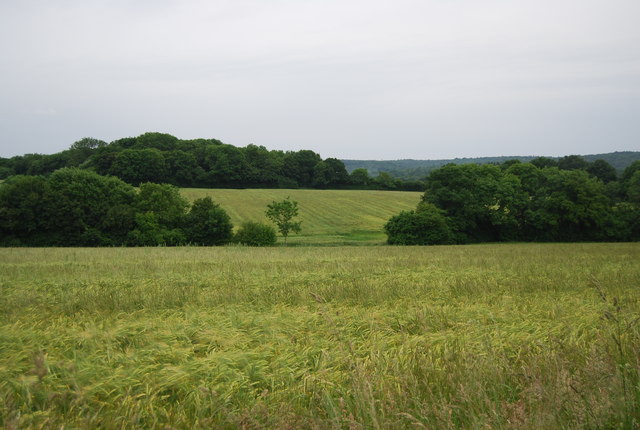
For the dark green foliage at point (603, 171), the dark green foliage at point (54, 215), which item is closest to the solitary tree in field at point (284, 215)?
the dark green foliage at point (54, 215)

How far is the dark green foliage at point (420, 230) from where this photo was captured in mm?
48531

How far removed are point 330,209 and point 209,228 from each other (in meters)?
27.1

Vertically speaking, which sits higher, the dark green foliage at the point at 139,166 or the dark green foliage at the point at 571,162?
the dark green foliage at the point at 139,166

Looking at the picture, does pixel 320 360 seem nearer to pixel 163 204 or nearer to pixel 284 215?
pixel 284 215

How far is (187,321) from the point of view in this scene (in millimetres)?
6633

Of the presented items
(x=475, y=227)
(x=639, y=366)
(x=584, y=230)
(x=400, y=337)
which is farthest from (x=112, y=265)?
(x=584, y=230)

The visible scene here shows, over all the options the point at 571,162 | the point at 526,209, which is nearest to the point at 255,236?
the point at 526,209

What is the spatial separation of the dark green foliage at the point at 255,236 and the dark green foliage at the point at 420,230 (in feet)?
44.7

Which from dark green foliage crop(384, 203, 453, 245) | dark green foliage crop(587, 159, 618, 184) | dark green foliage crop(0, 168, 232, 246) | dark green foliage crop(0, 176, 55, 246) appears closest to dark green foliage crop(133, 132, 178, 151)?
dark green foliage crop(0, 168, 232, 246)

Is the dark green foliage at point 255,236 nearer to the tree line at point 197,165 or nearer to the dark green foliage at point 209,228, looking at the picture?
the dark green foliage at point 209,228

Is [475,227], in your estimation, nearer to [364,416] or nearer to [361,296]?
[361,296]

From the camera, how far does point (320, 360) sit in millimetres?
4969

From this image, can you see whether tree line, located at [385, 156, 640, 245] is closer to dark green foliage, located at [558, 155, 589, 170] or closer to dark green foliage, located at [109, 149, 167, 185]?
dark green foliage, located at [558, 155, 589, 170]

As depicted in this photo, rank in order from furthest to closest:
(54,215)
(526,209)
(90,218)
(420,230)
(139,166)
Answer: (139,166) < (526,209) < (420,230) < (90,218) < (54,215)
